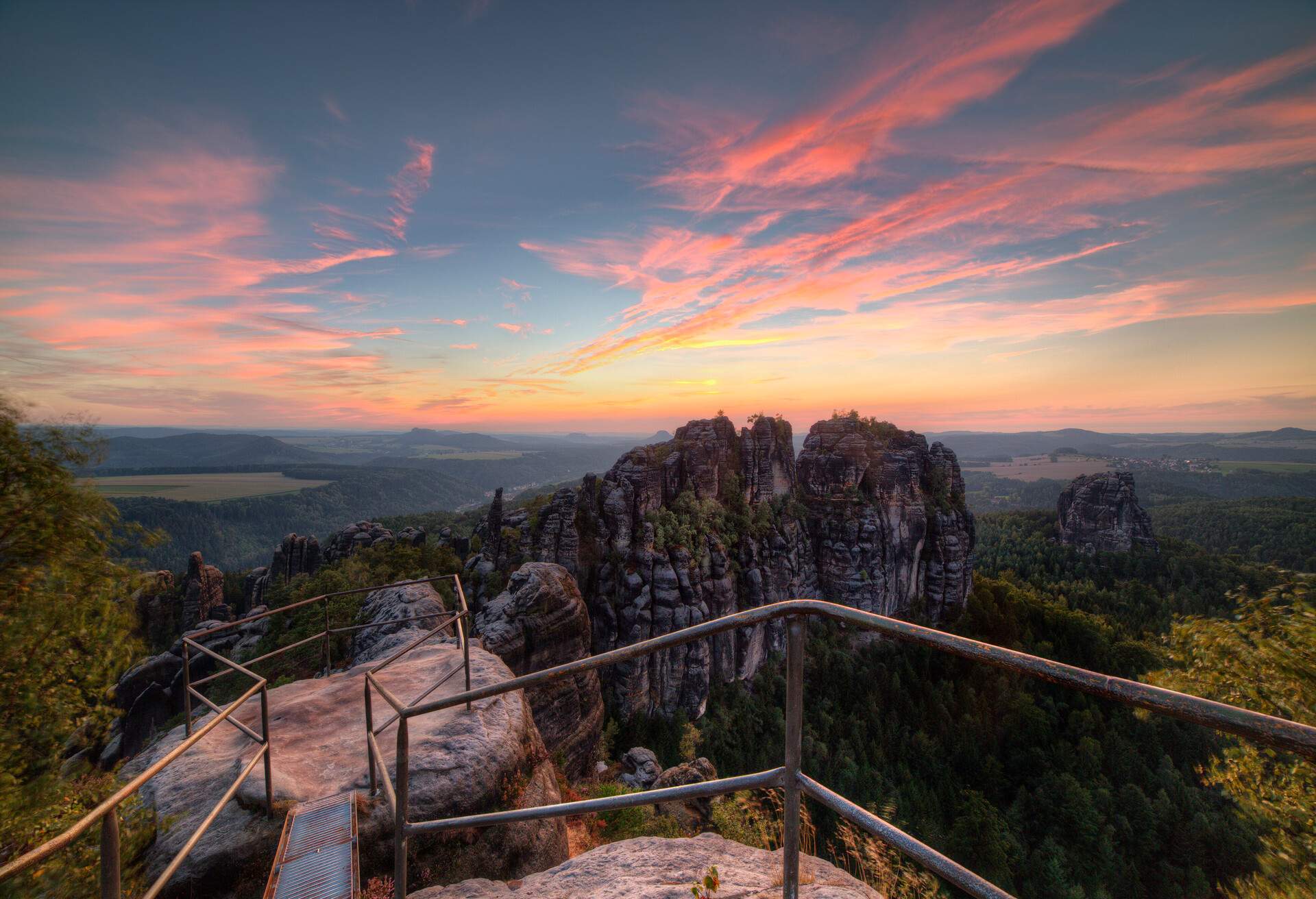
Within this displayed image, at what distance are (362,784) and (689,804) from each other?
375 inches

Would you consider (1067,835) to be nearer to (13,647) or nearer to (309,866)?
(309,866)

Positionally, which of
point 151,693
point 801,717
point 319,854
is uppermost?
point 801,717

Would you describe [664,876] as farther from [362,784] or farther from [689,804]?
[689,804]

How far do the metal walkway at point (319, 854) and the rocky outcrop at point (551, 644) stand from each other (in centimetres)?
1304

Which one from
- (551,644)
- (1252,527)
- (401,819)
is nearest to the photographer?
(401,819)

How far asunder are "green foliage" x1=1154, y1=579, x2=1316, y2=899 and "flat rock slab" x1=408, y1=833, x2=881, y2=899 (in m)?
7.03

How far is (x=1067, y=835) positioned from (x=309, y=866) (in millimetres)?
45525

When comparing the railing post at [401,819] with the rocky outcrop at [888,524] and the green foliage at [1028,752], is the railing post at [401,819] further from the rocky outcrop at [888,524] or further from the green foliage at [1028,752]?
the rocky outcrop at [888,524]

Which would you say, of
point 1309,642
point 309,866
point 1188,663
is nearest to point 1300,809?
point 1309,642

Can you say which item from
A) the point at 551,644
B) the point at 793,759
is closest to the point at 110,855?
the point at 793,759

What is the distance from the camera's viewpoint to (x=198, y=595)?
43594 mm

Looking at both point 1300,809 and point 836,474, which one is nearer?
point 1300,809

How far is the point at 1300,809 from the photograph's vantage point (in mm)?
6883

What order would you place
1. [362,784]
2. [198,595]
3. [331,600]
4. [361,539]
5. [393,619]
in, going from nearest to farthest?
[362,784] → [393,619] → [331,600] → [198,595] → [361,539]
